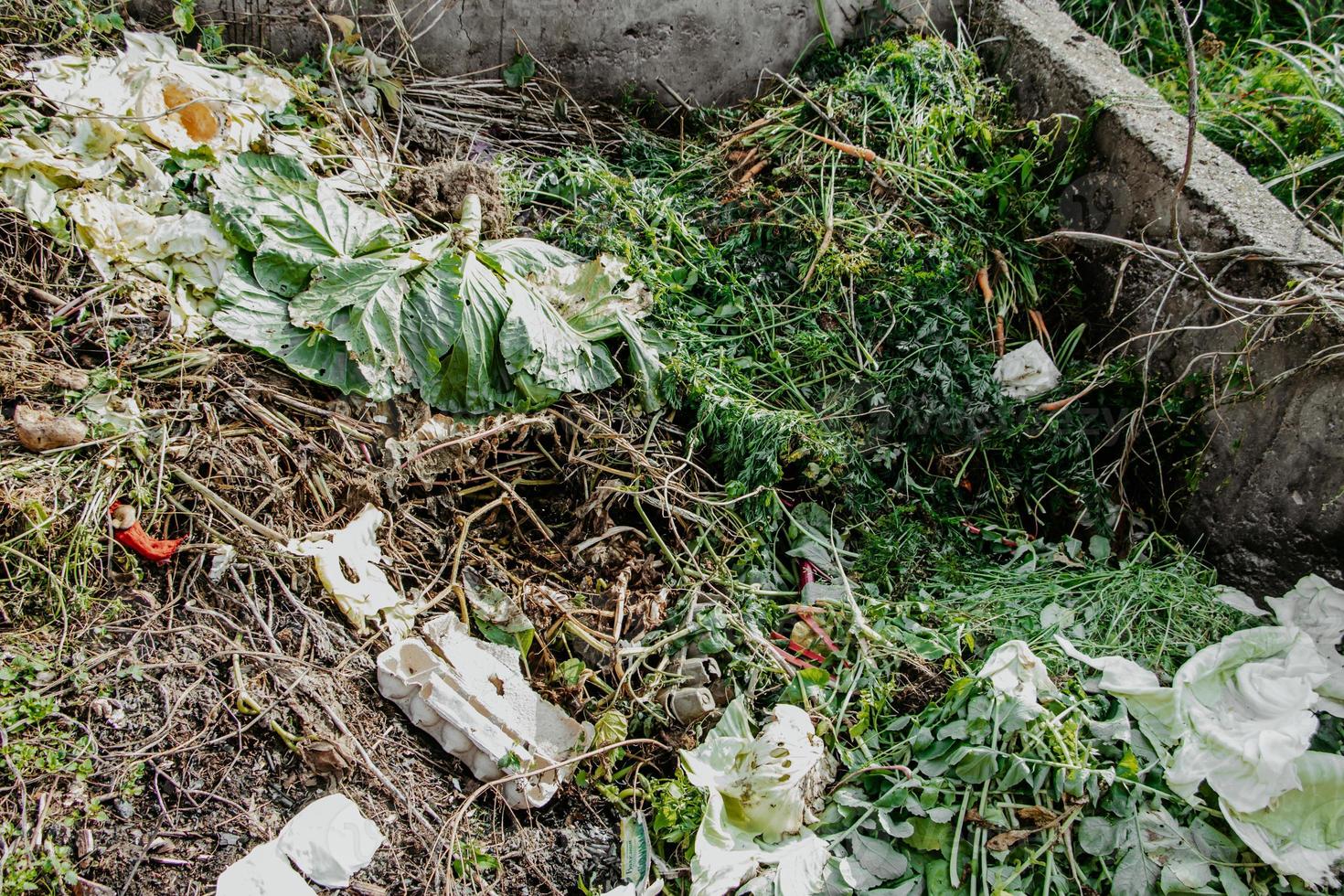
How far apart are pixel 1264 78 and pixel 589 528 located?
3884 millimetres

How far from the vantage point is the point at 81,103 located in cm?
317

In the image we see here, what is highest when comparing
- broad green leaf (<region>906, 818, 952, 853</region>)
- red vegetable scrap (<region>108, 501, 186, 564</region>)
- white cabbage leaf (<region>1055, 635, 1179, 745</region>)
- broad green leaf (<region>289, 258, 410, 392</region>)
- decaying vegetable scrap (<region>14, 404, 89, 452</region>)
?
broad green leaf (<region>289, 258, 410, 392</region>)

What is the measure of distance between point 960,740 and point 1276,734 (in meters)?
0.83

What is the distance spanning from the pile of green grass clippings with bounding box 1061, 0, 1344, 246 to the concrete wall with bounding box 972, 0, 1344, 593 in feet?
1.13

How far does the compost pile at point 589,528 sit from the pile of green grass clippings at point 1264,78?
2.85ft

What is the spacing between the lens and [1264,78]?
4.28 meters

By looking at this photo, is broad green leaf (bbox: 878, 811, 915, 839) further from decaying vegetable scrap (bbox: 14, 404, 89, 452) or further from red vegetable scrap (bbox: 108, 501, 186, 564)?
decaying vegetable scrap (bbox: 14, 404, 89, 452)

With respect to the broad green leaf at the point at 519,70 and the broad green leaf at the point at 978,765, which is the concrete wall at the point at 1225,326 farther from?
the broad green leaf at the point at 519,70

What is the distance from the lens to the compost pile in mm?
2346

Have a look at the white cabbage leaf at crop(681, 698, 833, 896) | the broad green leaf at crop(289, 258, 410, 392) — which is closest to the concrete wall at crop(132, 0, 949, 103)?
the broad green leaf at crop(289, 258, 410, 392)

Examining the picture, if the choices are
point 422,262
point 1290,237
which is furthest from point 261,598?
point 1290,237

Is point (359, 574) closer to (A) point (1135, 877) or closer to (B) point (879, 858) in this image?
(B) point (879, 858)

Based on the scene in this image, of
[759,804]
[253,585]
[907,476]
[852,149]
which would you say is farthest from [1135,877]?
[852,149]

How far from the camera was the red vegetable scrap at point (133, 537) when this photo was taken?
8.12 feet
